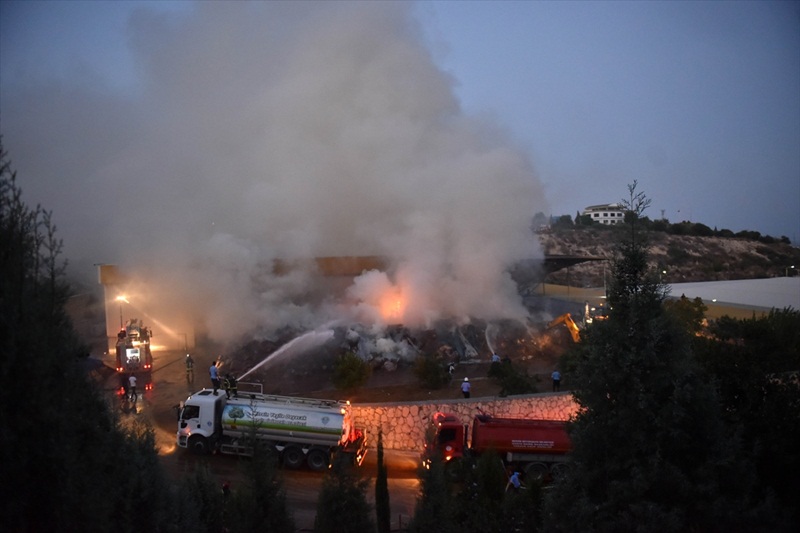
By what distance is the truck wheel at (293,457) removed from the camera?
1288 centimetres

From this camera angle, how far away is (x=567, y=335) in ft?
71.7

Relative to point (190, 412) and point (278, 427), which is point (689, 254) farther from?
point (190, 412)

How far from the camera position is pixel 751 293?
2483cm

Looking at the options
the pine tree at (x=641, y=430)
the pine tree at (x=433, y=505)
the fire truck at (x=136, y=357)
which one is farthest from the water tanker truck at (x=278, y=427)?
the pine tree at (x=641, y=430)

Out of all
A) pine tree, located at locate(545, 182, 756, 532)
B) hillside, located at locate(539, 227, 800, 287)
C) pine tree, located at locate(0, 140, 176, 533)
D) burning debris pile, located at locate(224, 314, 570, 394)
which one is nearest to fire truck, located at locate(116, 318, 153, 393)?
burning debris pile, located at locate(224, 314, 570, 394)

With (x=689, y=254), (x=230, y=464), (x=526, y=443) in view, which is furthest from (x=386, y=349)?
(x=689, y=254)

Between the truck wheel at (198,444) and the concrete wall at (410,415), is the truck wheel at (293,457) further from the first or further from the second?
the concrete wall at (410,415)

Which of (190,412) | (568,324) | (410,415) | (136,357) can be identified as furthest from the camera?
(568,324)

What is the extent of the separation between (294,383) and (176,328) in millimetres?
10141

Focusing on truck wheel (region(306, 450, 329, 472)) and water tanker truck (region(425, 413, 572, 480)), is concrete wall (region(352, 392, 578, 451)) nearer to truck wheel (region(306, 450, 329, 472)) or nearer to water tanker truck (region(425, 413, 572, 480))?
truck wheel (region(306, 450, 329, 472))

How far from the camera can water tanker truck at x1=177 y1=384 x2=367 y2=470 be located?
41.6ft

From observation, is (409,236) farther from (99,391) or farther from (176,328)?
(99,391)

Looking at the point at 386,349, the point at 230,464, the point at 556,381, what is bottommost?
the point at 230,464

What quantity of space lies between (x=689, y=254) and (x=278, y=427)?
4846 centimetres
